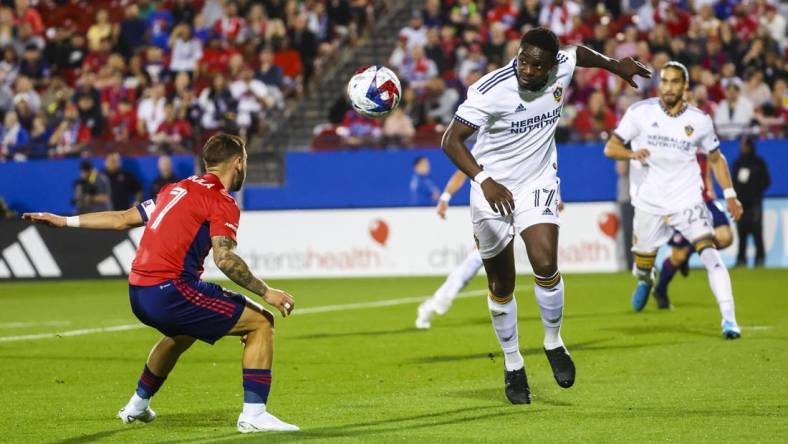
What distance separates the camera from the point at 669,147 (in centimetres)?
1382

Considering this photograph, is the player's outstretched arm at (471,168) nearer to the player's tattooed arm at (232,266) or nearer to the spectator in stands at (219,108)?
the player's tattooed arm at (232,266)

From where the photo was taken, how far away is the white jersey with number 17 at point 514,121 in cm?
909

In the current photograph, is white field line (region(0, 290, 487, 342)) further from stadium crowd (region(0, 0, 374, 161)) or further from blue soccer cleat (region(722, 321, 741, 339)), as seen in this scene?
stadium crowd (region(0, 0, 374, 161))

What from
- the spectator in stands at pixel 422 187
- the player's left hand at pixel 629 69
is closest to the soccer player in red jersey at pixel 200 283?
the player's left hand at pixel 629 69

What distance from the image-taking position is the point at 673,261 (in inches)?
639

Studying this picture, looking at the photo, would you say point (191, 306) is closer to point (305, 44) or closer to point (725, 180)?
point (725, 180)

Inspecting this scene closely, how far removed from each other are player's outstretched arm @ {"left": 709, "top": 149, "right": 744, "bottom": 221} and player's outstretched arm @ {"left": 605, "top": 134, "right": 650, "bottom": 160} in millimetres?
798

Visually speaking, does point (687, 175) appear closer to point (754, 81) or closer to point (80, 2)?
point (754, 81)

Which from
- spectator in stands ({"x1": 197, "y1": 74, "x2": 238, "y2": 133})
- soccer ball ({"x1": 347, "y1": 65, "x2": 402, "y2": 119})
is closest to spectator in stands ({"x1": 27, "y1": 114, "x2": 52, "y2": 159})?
spectator in stands ({"x1": 197, "y1": 74, "x2": 238, "y2": 133})

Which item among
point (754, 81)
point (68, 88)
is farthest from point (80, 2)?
point (754, 81)

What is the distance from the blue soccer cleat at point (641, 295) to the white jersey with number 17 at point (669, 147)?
162cm

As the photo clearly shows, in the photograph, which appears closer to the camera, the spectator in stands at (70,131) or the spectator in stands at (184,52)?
the spectator in stands at (70,131)

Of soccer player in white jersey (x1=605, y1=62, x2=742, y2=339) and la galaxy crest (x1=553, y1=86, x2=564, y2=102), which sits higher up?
la galaxy crest (x1=553, y1=86, x2=564, y2=102)

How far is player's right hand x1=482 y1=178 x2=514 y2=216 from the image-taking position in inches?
342
